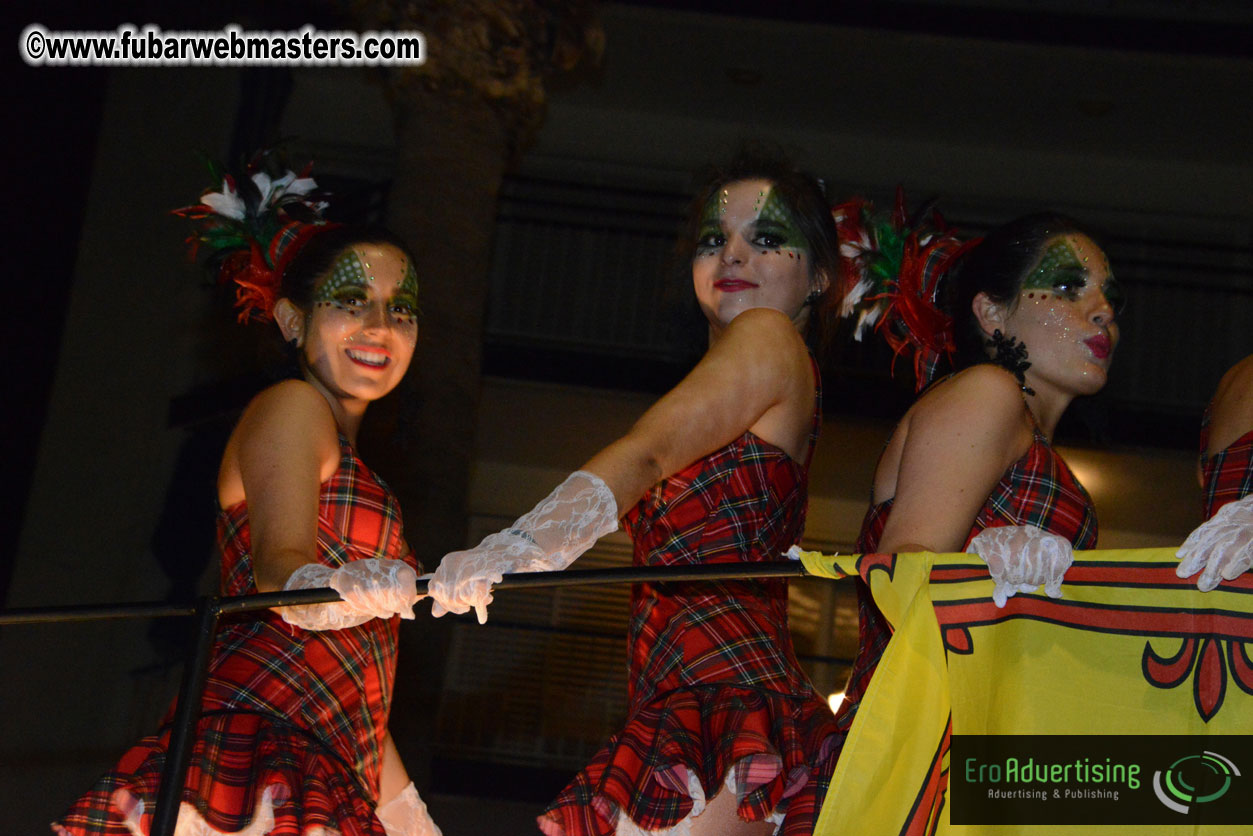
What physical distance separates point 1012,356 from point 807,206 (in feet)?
1.81

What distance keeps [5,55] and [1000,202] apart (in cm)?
781

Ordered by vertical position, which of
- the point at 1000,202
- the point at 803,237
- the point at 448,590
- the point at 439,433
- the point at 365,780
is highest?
the point at 1000,202

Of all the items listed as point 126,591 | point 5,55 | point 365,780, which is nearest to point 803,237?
point 365,780

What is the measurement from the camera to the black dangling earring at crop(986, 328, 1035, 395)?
2.82m

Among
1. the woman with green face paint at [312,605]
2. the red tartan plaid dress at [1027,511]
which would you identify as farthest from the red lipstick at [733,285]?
the woman with green face paint at [312,605]

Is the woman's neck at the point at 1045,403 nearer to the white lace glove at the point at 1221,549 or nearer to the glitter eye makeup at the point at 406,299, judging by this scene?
the white lace glove at the point at 1221,549

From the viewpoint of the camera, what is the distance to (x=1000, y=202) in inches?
471

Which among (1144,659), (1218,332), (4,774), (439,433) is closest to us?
(1144,659)

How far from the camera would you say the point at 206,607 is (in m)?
2.35

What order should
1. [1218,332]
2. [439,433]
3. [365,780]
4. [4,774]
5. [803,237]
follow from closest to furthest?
[365,780] < [803,237] < [439,433] < [4,774] < [1218,332]

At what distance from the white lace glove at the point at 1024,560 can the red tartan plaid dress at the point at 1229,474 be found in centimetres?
83

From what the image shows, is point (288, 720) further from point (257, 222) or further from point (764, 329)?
point (257, 222)

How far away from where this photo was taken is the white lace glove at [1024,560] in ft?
6.92

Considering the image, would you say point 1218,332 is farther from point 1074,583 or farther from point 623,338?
point 1074,583
